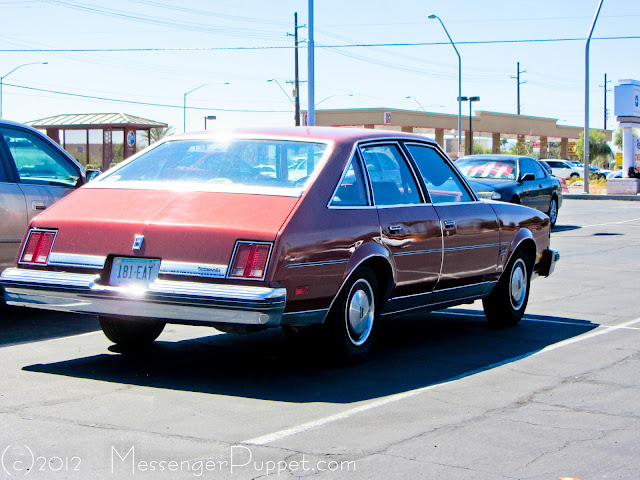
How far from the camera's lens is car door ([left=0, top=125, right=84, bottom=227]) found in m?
8.38

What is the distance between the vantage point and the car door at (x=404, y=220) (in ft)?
21.9

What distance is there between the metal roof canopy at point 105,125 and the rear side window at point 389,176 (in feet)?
147

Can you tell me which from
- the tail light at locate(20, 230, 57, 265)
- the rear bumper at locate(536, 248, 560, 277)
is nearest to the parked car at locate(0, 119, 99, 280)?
the tail light at locate(20, 230, 57, 265)

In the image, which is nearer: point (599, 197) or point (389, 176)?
point (389, 176)

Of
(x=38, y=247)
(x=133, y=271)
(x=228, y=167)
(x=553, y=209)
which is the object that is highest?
(x=228, y=167)

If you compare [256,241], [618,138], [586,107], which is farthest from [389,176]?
[618,138]

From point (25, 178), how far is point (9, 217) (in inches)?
20.5

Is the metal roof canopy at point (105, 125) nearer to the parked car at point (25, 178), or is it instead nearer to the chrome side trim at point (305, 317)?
the parked car at point (25, 178)

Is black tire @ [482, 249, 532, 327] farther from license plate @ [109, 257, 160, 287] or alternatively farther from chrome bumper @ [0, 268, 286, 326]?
license plate @ [109, 257, 160, 287]

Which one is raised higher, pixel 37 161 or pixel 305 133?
pixel 305 133

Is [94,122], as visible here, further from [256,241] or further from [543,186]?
[256,241]

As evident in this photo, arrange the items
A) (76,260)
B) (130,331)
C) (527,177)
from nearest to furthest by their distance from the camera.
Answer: (76,260) → (130,331) → (527,177)

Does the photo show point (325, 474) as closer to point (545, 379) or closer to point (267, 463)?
point (267, 463)

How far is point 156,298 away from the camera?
221 inches
